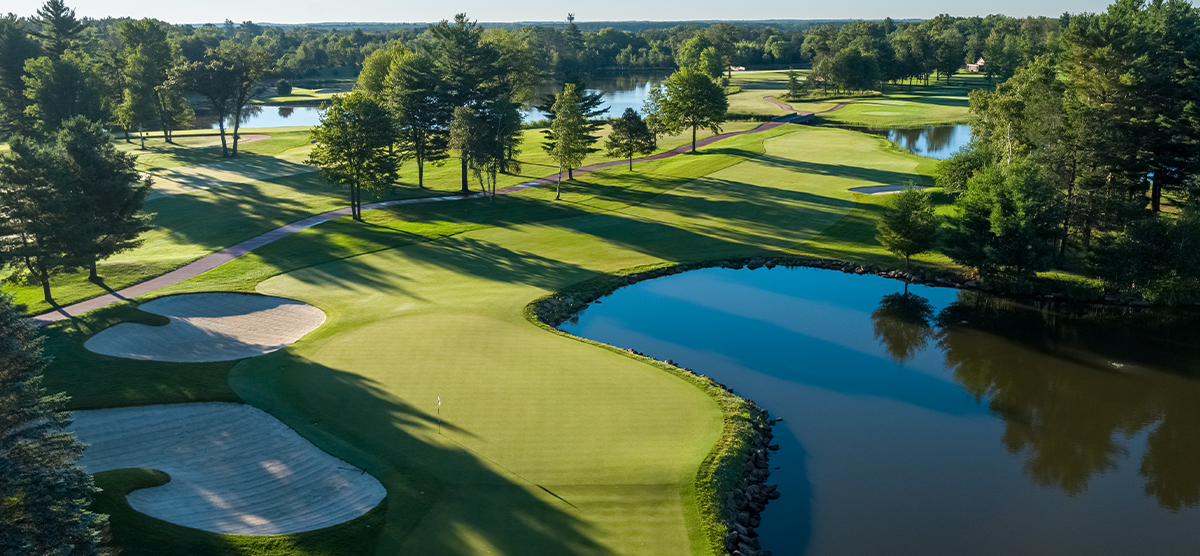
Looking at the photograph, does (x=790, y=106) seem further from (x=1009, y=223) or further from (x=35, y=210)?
(x=35, y=210)

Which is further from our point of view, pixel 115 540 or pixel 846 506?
pixel 846 506

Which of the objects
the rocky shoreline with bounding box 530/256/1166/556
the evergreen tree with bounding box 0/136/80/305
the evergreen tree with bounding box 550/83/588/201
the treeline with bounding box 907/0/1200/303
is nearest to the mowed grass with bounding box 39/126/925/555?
the rocky shoreline with bounding box 530/256/1166/556

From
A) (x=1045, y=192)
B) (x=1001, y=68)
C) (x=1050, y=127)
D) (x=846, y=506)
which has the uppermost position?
(x=1001, y=68)

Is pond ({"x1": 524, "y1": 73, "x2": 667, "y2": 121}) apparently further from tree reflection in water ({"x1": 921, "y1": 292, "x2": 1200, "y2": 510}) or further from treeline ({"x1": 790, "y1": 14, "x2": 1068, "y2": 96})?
tree reflection in water ({"x1": 921, "y1": 292, "x2": 1200, "y2": 510})

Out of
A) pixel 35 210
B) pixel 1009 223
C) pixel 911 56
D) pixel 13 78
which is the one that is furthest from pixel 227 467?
pixel 911 56

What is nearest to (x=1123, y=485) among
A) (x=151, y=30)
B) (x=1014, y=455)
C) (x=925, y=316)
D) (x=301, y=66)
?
(x=1014, y=455)

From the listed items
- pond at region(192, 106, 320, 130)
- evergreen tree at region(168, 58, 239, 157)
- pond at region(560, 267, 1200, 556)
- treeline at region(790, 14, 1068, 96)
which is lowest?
pond at region(560, 267, 1200, 556)

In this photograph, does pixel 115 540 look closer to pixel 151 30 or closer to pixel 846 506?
pixel 846 506
